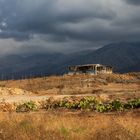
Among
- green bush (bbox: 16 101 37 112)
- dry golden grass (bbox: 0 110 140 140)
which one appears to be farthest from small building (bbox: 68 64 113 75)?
dry golden grass (bbox: 0 110 140 140)

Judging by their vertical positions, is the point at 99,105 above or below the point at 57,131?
below

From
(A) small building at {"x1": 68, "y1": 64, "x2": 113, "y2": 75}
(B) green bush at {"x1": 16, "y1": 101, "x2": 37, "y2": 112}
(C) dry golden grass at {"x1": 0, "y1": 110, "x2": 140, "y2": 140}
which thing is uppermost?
(A) small building at {"x1": 68, "y1": 64, "x2": 113, "y2": 75}

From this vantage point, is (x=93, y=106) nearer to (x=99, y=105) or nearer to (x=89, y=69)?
(x=99, y=105)

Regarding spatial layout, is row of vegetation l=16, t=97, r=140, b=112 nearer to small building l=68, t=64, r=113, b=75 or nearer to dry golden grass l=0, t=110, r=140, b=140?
dry golden grass l=0, t=110, r=140, b=140

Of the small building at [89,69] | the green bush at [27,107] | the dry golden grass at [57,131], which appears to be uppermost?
the small building at [89,69]

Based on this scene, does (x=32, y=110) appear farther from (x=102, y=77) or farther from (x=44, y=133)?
(x=102, y=77)

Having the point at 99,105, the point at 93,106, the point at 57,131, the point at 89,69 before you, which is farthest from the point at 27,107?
the point at 89,69

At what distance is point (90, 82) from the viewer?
8762cm

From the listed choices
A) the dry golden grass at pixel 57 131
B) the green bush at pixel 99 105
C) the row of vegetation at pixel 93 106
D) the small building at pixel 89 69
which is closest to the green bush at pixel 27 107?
the row of vegetation at pixel 93 106

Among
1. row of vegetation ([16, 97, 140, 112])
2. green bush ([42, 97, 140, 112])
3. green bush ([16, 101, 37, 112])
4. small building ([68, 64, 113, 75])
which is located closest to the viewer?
green bush ([42, 97, 140, 112])

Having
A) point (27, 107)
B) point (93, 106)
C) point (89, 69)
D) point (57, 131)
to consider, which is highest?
point (89, 69)

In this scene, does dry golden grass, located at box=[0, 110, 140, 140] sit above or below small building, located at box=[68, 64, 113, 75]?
below

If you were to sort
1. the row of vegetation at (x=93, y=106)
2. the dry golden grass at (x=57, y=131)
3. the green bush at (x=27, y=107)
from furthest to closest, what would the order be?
1. the green bush at (x=27, y=107)
2. the row of vegetation at (x=93, y=106)
3. the dry golden grass at (x=57, y=131)

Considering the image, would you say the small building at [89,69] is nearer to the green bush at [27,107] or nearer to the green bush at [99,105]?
the green bush at [99,105]
